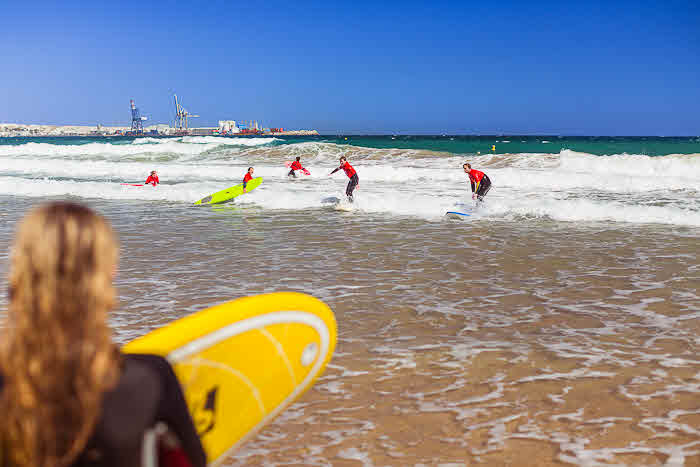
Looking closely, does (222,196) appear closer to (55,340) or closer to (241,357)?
(241,357)

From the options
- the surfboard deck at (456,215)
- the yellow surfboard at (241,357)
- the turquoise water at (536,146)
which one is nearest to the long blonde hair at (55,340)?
the yellow surfboard at (241,357)

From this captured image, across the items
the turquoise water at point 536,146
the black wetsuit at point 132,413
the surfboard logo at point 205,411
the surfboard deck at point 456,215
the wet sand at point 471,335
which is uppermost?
the turquoise water at point 536,146

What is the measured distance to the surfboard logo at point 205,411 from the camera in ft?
7.03

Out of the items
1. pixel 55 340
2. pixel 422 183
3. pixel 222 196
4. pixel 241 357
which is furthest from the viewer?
pixel 422 183

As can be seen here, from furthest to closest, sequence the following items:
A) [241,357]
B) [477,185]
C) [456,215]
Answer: [477,185]
[456,215]
[241,357]

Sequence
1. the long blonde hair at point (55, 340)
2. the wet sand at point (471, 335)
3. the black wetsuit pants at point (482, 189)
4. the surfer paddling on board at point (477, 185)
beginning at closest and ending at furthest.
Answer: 1. the long blonde hair at point (55, 340)
2. the wet sand at point (471, 335)
3. the surfer paddling on board at point (477, 185)
4. the black wetsuit pants at point (482, 189)

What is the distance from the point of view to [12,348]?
1335 mm

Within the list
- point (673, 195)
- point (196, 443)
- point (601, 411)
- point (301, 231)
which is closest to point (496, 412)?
point (601, 411)

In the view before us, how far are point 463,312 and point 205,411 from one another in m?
4.17

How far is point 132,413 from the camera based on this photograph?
137 centimetres

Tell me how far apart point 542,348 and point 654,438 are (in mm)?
1523

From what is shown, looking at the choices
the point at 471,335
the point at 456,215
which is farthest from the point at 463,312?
the point at 456,215

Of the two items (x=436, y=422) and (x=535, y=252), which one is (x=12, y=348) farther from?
(x=535, y=252)

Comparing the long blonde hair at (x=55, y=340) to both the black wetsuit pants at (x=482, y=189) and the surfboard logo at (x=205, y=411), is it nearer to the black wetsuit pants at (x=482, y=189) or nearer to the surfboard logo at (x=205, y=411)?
the surfboard logo at (x=205, y=411)
